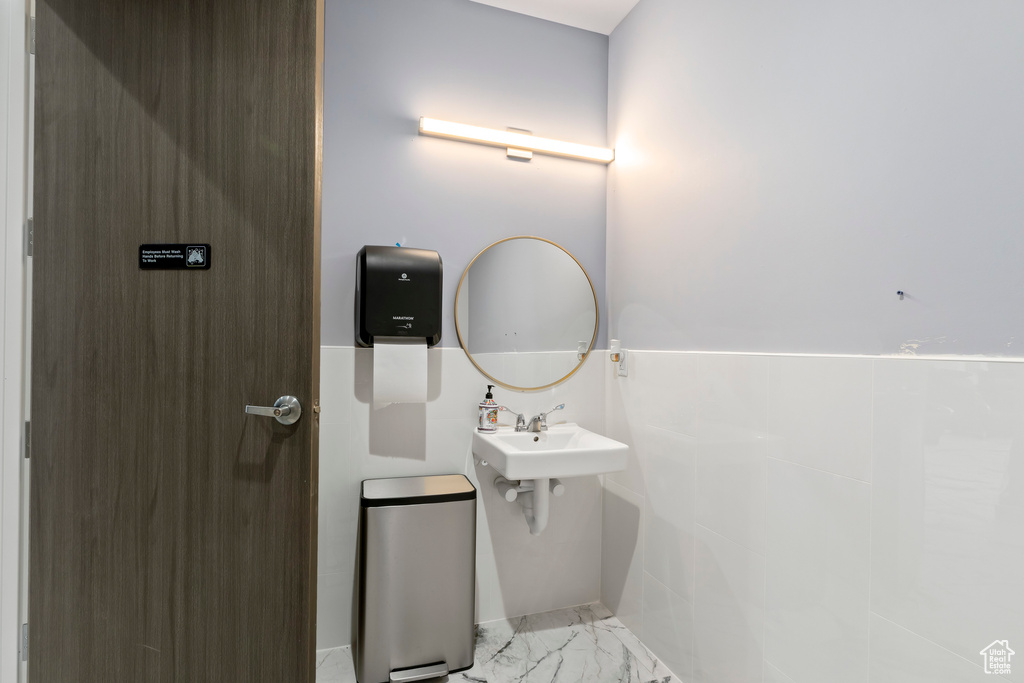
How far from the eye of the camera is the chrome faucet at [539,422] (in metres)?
2.00

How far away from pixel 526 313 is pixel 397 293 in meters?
0.59

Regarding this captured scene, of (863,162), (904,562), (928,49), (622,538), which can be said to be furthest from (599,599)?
(928,49)

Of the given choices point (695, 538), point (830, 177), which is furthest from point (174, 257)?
point (695, 538)

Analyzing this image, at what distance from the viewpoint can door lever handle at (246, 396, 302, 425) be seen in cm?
115

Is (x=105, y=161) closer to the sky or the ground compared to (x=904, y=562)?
closer to the sky

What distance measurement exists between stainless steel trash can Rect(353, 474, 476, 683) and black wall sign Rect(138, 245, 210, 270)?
881mm

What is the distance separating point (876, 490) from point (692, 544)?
26.3 inches

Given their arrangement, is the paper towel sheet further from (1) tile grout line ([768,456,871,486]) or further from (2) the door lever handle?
(1) tile grout line ([768,456,871,486])

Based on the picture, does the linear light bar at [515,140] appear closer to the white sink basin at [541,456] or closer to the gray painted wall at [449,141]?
the gray painted wall at [449,141]

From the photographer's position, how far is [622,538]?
2.04 m

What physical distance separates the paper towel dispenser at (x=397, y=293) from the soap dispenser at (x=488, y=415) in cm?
36

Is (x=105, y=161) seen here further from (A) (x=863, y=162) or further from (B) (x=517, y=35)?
(A) (x=863, y=162)

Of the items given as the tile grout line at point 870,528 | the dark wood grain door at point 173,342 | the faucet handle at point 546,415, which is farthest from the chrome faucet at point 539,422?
the tile grout line at point 870,528

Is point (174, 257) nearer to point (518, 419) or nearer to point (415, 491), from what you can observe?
point (415, 491)
